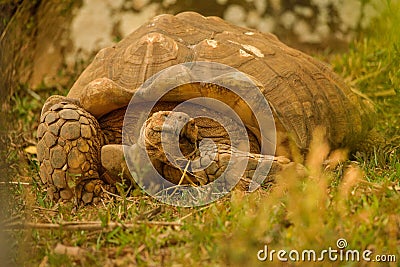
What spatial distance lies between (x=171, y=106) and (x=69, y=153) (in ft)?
2.09

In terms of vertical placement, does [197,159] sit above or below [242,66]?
below

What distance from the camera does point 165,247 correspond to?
8.09ft

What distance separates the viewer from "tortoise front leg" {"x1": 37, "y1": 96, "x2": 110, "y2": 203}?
336cm

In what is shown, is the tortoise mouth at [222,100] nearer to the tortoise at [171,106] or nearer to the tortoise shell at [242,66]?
the tortoise at [171,106]

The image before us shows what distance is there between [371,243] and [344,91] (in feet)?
6.78

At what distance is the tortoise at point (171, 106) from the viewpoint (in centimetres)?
336

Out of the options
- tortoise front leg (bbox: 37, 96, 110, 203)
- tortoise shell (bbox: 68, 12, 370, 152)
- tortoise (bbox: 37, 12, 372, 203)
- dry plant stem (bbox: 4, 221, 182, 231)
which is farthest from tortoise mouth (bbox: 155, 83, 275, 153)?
dry plant stem (bbox: 4, 221, 182, 231)

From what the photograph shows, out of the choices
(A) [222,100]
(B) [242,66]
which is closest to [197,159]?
(A) [222,100]

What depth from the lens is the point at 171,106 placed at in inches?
142

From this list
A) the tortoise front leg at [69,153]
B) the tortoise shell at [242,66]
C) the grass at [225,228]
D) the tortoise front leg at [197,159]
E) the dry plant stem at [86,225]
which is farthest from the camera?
the tortoise shell at [242,66]

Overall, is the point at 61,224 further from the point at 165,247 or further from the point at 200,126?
the point at 200,126

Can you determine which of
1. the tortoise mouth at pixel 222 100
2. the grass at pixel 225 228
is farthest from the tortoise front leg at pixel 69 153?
the tortoise mouth at pixel 222 100

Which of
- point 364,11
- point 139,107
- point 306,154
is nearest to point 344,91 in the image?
point 306,154

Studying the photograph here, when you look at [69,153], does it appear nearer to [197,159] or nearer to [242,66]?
[197,159]
